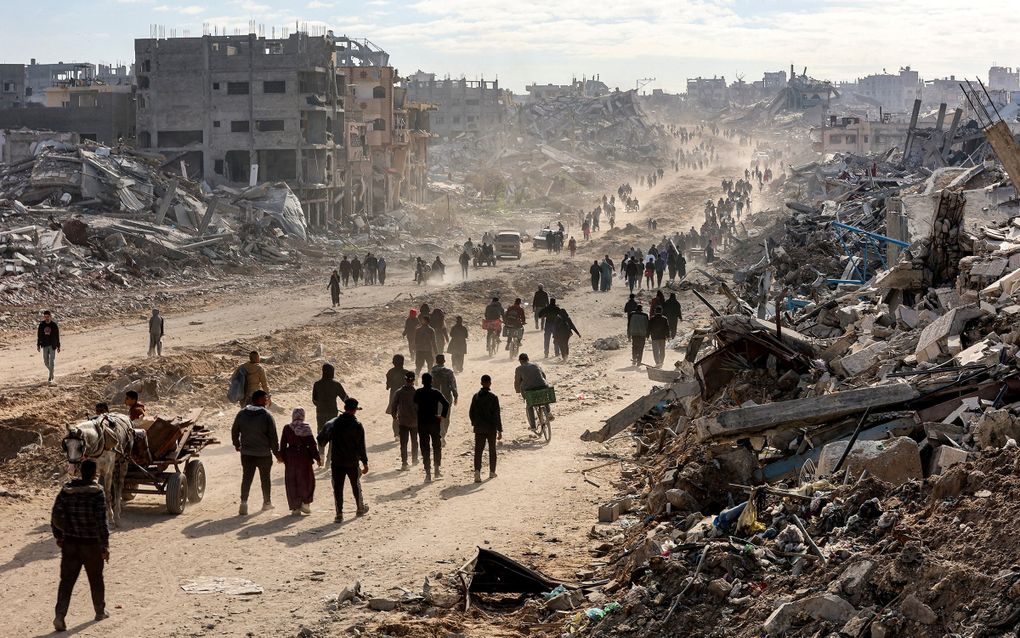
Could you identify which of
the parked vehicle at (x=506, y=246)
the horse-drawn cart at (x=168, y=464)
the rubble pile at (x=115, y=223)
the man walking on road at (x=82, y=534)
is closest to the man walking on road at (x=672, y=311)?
the horse-drawn cart at (x=168, y=464)

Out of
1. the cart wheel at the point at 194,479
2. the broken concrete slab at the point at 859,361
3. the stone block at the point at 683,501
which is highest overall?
the broken concrete slab at the point at 859,361

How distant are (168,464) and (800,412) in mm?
6418

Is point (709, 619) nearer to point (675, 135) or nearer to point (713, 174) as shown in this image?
point (713, 174)

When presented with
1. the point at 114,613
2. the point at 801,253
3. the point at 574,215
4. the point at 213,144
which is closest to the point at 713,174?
the point at 574,215

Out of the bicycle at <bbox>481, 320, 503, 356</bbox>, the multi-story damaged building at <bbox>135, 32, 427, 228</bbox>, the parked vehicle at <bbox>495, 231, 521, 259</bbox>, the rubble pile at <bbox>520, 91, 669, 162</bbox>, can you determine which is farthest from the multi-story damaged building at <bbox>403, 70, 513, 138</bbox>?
the bicycle at <bbox>481, 320, 503, 356</bbox>

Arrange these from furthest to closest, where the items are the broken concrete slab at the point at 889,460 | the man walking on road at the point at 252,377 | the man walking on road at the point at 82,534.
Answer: the man walking on road at the point at 252,377
the man walking on road at the point at 82,534
the broken concrete slab at the point at 889,460

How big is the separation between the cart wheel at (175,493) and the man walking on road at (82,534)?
2.91m

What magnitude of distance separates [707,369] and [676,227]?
171ft

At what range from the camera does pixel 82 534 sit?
9.22m

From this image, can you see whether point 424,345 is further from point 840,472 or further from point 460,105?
point 460,105

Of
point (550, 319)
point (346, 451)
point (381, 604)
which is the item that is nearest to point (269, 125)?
point (550, 319)

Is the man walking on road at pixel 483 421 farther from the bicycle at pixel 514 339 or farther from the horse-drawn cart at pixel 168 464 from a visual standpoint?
the bicycle at pixel 514 339

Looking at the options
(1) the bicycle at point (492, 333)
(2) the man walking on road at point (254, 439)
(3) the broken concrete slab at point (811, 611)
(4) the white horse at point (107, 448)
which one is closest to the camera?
(3) the broken concrete slab at point (811, 611)

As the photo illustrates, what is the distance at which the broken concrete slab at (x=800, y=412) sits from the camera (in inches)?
400
